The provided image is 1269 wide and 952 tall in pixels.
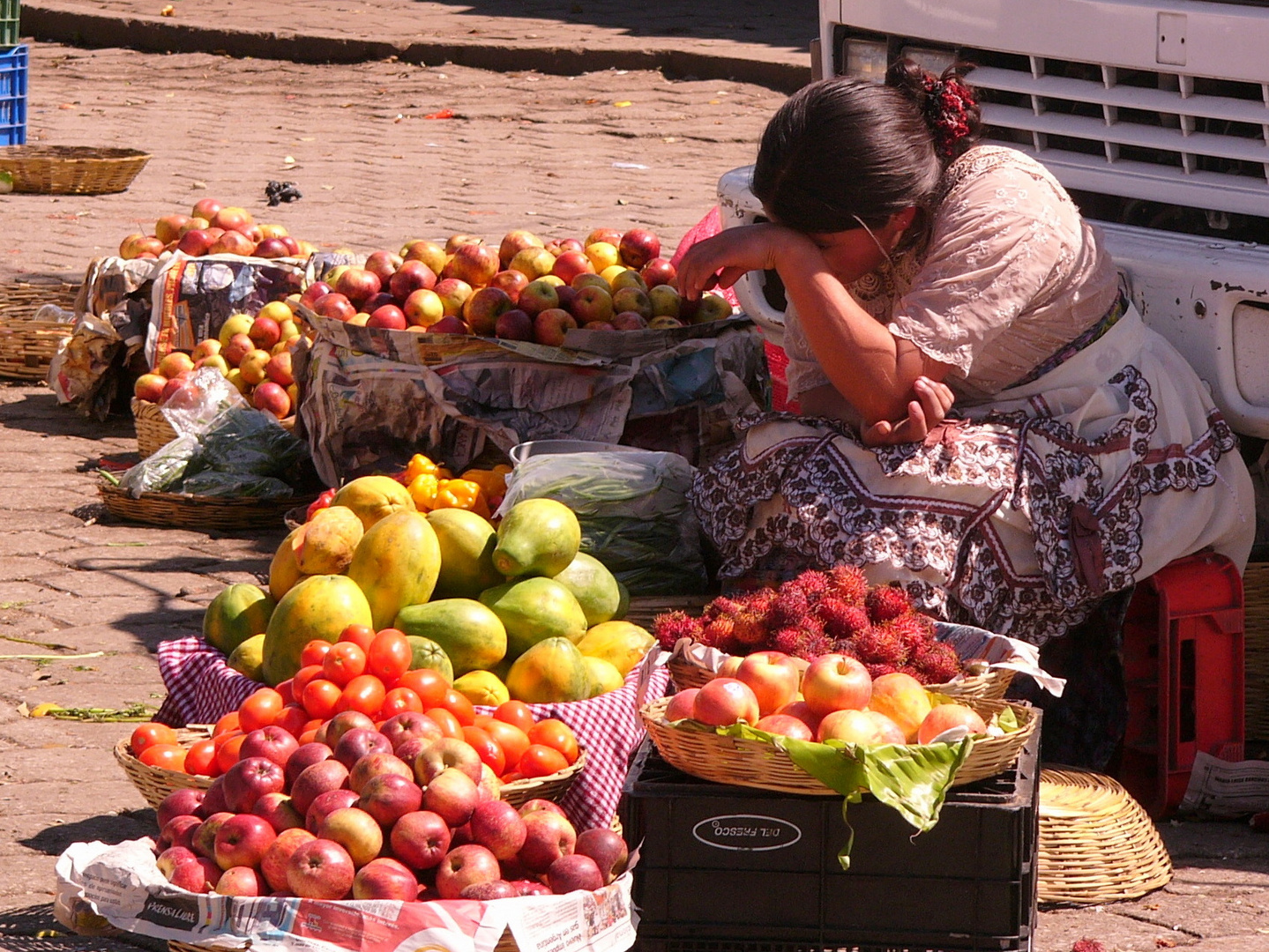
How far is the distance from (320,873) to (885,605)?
1.14 m

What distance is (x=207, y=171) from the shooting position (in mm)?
11031

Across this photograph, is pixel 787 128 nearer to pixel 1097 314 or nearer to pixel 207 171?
pixel 1097 314

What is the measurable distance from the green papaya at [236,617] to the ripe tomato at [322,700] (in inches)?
25.7

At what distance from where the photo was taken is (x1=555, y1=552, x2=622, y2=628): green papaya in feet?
12.1

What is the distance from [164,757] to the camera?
10.1 ft

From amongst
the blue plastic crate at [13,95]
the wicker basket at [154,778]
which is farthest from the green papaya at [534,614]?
the blue plastic crate at [13,95]

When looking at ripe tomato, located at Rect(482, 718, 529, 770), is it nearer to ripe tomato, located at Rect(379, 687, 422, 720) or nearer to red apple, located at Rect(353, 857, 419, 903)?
ripe tomato, located at Rect(379, 687, 422, 720)

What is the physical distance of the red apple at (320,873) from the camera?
250cm

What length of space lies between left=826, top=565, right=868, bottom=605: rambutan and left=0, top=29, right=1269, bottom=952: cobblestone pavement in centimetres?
71

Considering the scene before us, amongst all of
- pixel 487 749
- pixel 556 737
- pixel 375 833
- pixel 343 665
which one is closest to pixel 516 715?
pixel 556 737

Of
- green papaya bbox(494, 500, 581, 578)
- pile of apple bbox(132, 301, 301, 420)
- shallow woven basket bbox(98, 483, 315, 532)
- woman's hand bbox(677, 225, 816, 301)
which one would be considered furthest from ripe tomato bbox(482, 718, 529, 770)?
pile of apple bbox(132, 301, 301, 420)

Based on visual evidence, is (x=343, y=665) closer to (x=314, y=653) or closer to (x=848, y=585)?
(x=314, y=653)

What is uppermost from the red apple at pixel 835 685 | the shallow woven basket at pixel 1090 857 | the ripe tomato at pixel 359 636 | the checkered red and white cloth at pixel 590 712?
the red apple at pixel 835 685

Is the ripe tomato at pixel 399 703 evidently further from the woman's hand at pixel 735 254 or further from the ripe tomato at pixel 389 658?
the woman's hand at pixel 735 254
